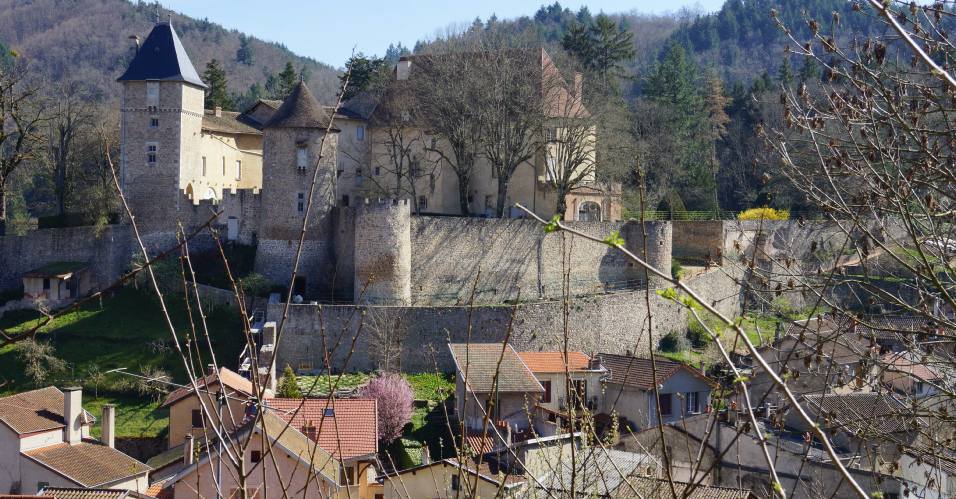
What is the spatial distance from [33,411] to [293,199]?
1181 centimetres

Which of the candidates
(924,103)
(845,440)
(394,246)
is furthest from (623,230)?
(924,103)

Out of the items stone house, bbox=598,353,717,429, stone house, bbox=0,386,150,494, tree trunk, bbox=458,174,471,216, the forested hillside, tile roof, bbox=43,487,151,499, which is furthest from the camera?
the forested hillside

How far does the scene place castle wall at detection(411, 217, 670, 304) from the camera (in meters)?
33.2

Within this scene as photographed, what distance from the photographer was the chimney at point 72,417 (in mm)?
22172

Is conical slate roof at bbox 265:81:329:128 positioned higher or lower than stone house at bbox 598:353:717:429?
higher

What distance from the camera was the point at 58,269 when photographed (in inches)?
1378

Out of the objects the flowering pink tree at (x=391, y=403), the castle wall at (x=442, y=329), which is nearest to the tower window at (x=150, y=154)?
the castle wall at (x=442, y=329)

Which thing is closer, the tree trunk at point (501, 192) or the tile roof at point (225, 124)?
the tree trunk at point (501, 192)

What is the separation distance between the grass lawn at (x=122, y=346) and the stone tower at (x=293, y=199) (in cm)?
223

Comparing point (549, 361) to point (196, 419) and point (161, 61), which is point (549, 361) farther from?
point (161, 61)

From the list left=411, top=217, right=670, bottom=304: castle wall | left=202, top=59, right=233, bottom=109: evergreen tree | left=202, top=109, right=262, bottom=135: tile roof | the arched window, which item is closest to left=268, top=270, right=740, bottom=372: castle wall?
left=411, top=217, right=670, bottom=304: castle wall

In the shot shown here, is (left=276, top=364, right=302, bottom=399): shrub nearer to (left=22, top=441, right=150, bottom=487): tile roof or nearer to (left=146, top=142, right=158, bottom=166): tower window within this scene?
(left=22, top=441, right=150, bottom=487): tile roof

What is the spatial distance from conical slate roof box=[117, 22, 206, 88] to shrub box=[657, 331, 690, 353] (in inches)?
669

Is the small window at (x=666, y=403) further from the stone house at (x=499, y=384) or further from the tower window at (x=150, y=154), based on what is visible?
the tower window at (x=150, y=154)
